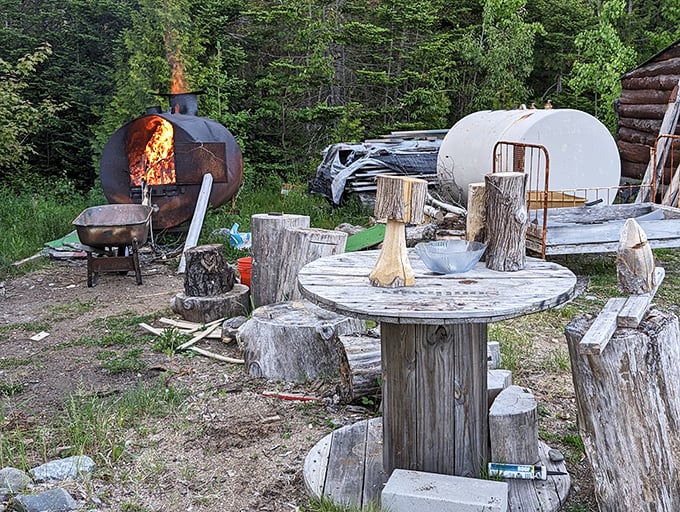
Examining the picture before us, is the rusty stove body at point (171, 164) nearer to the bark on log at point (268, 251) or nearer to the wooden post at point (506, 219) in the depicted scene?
the bark on log at point (268, 251)

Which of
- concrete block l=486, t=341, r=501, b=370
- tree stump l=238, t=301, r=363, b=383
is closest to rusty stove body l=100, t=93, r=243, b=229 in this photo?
tree stump l=238, t=301, r=363, b=383

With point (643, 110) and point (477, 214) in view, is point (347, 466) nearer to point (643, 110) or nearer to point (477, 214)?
point (477, 214)

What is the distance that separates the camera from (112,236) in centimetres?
648

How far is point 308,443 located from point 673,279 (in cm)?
458

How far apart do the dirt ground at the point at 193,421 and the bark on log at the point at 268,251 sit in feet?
1.75

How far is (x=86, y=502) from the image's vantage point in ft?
9.69

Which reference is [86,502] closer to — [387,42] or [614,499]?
[614,499]

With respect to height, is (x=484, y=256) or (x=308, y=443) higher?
(x=484, y=256)

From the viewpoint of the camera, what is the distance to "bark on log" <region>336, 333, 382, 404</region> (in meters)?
3.92

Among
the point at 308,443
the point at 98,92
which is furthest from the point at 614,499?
the point at 98,92

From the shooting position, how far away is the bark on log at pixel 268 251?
17.1ft

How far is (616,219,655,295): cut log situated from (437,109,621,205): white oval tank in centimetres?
501

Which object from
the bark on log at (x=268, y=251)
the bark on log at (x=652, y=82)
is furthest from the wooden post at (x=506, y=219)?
the bark on log at (x=652, y=82)

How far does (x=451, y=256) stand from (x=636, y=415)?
36.4 inches
